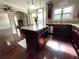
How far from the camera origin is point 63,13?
13.9 feet

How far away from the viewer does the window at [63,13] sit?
4.01m

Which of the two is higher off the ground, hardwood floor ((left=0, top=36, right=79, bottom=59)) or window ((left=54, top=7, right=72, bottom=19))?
window ((left=54, top=7, right=72, bottom=19))

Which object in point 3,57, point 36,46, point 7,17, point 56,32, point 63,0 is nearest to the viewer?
point 3,57

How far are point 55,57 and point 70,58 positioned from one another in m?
0.48

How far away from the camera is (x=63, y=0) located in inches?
153

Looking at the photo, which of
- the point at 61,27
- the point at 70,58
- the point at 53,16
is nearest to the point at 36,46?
the point at 70,58

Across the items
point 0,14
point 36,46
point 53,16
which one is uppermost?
point 0,14

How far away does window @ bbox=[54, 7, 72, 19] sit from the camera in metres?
4.01

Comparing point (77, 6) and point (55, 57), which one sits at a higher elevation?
point (77, 6)

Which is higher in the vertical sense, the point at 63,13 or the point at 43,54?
the point at 63,13

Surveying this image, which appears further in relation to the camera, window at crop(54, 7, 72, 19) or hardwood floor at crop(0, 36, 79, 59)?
window at crop(54, 7, 72, 19)

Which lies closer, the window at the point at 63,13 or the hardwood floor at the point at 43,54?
the hardwood floor at the point at 43,54

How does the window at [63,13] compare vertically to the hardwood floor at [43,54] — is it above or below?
above

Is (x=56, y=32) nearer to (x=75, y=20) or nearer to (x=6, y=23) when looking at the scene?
(x=75, y=20)
